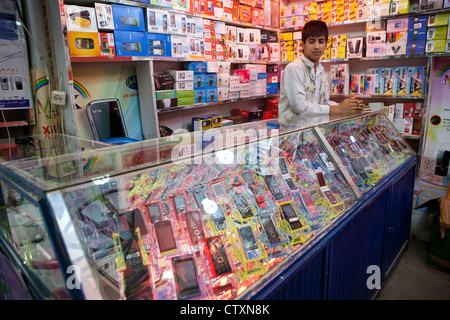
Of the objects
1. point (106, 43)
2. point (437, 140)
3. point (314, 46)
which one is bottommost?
point (437, 140)

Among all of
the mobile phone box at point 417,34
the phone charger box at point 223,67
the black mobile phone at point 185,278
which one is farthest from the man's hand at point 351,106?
the black mobile phone at point 185,278

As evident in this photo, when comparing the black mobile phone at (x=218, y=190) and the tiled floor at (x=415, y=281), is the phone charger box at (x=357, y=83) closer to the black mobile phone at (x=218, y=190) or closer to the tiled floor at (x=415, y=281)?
the tiled floor at (x=415, y=281)

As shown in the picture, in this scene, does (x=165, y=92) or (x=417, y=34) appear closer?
(x=165, y=92)

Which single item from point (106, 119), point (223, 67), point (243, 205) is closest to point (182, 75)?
point (223, 67)

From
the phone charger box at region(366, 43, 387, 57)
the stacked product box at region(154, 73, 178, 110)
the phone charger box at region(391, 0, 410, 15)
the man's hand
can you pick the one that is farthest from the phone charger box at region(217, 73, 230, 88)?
the phone charger box at region(391, 0, 410, 15)

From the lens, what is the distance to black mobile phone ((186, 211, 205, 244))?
139cm

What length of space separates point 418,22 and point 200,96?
274cm

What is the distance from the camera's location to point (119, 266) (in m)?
1.21

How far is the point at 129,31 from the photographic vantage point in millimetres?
2938

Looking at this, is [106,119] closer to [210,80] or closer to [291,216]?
[210,80]

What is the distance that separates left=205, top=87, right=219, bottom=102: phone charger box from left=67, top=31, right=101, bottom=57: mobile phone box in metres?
1.42

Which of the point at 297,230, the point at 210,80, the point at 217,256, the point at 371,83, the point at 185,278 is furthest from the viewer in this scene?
the point at 371,83

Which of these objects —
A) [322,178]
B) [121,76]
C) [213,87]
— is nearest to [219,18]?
[213,87]
